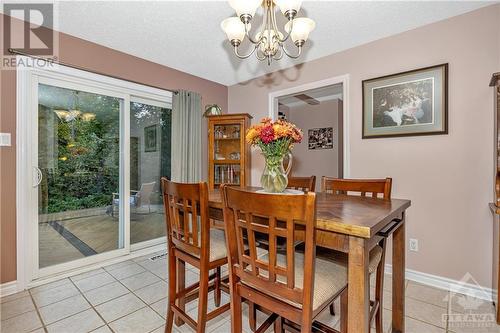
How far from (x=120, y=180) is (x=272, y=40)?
7.65 ft

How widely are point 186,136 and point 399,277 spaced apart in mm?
2760

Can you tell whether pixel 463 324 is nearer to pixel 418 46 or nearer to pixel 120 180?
pixel 418 46

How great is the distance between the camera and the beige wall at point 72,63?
2.13 metres

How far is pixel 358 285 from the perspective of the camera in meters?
0.98

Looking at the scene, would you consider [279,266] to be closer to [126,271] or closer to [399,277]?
[399,277]

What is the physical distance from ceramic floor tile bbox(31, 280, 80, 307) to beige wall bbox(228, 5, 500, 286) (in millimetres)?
3067

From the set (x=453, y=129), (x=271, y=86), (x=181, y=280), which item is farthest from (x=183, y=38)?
(x=453, y=129)

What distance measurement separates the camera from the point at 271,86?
3.52 meters

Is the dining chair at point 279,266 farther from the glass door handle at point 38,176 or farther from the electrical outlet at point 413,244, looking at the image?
the glass door handle at point 38,176

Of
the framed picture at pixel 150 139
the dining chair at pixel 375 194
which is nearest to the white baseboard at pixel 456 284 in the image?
the dining chair at pixel 375 194

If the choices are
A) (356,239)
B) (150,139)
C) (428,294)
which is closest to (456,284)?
(428,294)

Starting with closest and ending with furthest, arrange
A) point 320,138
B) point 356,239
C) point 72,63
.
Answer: point 356,239, point 72,63, point 320,138

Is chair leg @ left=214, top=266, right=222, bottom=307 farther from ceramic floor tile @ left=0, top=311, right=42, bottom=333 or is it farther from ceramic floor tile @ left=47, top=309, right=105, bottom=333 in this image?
ceramic floor tile @ left=0, top=311, right=42, bottom=333

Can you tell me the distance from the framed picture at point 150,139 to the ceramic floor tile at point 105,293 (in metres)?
1.62
